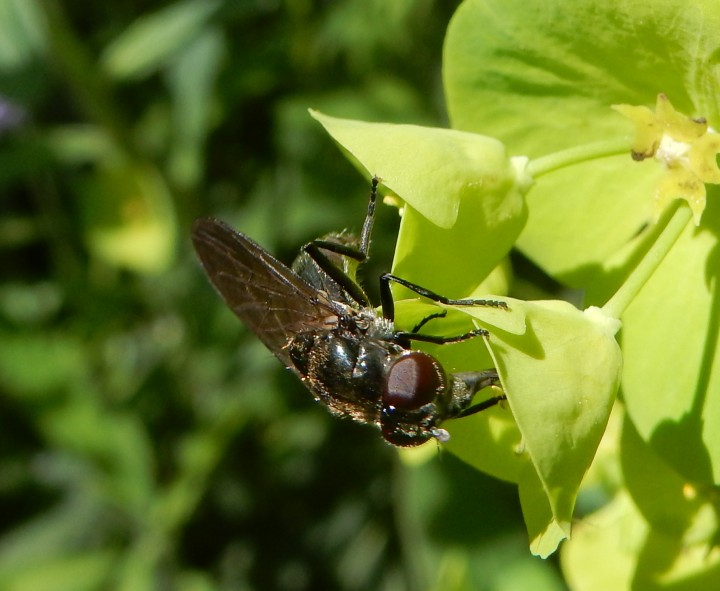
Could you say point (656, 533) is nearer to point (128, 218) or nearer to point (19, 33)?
point (19, 33)

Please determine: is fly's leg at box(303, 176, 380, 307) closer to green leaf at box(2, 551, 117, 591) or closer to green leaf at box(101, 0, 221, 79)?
green leaf at box(101, 0, 221, 79)

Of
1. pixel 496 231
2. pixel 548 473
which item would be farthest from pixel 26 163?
pixel 548 473

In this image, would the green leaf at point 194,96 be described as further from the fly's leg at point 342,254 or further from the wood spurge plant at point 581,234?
the wood spurge plant at point 581,234

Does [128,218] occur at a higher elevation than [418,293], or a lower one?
lower

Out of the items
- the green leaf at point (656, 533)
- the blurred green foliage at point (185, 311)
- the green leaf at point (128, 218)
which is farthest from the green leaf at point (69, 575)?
the green leaf at point (656, 533)

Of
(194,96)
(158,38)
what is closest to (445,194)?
(158,38)

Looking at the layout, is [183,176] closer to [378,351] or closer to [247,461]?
[247,461]
